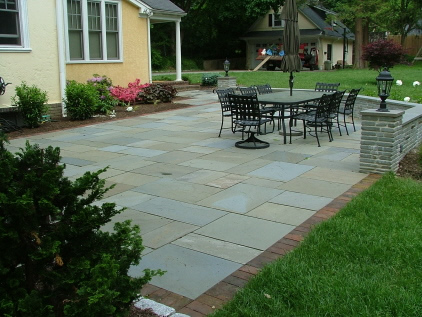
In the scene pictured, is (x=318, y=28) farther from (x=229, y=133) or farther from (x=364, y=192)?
(x=364, y=192)

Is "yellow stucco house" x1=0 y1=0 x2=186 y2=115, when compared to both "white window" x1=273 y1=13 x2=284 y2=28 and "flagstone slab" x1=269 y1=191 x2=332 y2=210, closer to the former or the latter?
"flagstone slab" x1=269 y1=191 x2=332 y2=210

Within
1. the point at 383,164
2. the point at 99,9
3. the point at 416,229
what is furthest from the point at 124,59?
the point at 416,229

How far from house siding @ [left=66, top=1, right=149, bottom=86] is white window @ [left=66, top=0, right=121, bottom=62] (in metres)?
0.29

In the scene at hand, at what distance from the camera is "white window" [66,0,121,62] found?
13.9 meters

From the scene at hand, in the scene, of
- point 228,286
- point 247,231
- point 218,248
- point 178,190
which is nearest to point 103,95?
point 178,190

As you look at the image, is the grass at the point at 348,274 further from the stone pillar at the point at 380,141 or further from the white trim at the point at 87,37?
the white trim at the point at 87,37

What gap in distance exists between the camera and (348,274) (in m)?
3.56

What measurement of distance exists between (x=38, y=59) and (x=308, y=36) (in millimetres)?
28452

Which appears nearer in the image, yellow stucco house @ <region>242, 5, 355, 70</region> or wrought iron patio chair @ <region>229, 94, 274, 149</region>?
wrought iron patio chair @ <region>229, 94, 274, 149</region>

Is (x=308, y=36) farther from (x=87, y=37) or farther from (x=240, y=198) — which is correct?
(x=240, y=198)

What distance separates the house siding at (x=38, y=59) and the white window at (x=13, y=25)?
16cm

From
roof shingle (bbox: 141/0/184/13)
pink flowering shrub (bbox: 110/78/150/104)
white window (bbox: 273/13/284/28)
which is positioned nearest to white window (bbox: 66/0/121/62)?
pink flowering shrub (bbox: 110/78/150/104)

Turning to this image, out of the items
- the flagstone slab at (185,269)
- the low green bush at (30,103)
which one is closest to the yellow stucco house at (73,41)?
the low green bush at (30,103)

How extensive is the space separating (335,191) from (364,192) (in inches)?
15.1
